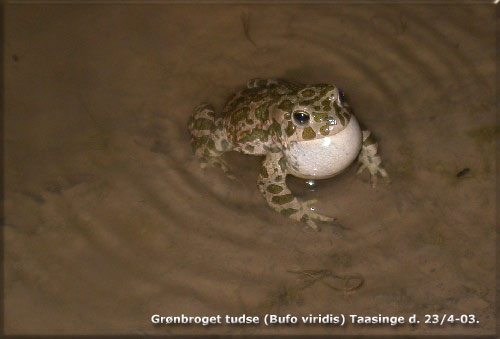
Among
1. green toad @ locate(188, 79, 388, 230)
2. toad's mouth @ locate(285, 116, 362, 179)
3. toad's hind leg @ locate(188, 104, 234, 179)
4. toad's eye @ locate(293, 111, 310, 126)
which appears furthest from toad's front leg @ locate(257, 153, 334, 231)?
toad's eye @ locate(293, 111, 310, 126)

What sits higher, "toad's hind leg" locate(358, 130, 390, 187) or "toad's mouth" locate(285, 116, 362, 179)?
"toad's hind leg" locate(358, 130, 390, 187)

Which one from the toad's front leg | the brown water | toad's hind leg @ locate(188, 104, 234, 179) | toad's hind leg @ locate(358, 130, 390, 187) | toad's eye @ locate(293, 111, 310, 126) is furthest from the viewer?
toad's hind leg @ locate(188, 104, 234, 179)

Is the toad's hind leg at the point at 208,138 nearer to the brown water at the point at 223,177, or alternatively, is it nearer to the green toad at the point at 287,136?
the green toad at the point at 287,136

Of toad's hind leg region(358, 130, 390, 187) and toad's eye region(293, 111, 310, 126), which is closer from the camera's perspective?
toad's eye region(293, 111, 310, 126)

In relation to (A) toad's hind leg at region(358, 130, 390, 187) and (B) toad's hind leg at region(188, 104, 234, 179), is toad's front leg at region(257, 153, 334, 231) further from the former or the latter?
(A) toad's hind leg at region(358, 130, 390, 187)

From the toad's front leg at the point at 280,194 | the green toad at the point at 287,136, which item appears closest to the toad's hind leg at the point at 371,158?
the green toad at the point at 287,136

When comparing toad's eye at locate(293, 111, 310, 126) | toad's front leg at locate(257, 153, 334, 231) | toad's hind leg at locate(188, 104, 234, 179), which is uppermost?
toad's hind leg at locate(188, 104, 234, 179)

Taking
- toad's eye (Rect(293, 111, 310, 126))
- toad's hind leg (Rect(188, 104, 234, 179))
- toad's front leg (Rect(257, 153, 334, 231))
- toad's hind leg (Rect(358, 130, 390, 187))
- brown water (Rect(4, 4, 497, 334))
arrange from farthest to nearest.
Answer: toad's hind leg (Rect(188, 104, 234, 179)) < toad's hind leg (Rect(358, 130, 390, 187)) < toad's front leg (Rect(257, 153, 334, 231)) < brown water (Rect(4, 4, 497, 334)) < toad's eye (Rect(293, 111, 310, 126))
